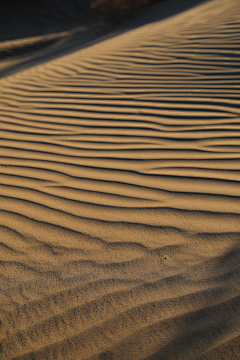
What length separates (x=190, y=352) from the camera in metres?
1.17

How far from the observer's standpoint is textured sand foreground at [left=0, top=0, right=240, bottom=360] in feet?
4.15

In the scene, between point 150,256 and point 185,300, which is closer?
point 185,300

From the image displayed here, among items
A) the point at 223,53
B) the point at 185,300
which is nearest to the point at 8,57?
the point at 223,53

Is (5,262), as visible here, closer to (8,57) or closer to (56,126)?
(56,126)

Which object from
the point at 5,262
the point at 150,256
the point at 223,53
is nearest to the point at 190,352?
the point at 150,256

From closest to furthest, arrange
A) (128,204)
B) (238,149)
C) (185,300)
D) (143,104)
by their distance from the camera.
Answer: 1. (185,300)
2. (128,204)
3. (238,149)
4. (143,104)

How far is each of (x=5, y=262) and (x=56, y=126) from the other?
4.96 ft

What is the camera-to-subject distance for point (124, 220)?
1740 mm

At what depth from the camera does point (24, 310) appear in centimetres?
138

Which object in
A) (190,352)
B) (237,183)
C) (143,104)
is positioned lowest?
(190,352)

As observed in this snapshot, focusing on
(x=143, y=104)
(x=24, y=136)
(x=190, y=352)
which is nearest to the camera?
(x=190, y=352)

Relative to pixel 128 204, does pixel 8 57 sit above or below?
above

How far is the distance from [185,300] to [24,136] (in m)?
2.03

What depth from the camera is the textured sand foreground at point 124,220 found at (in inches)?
49.8
